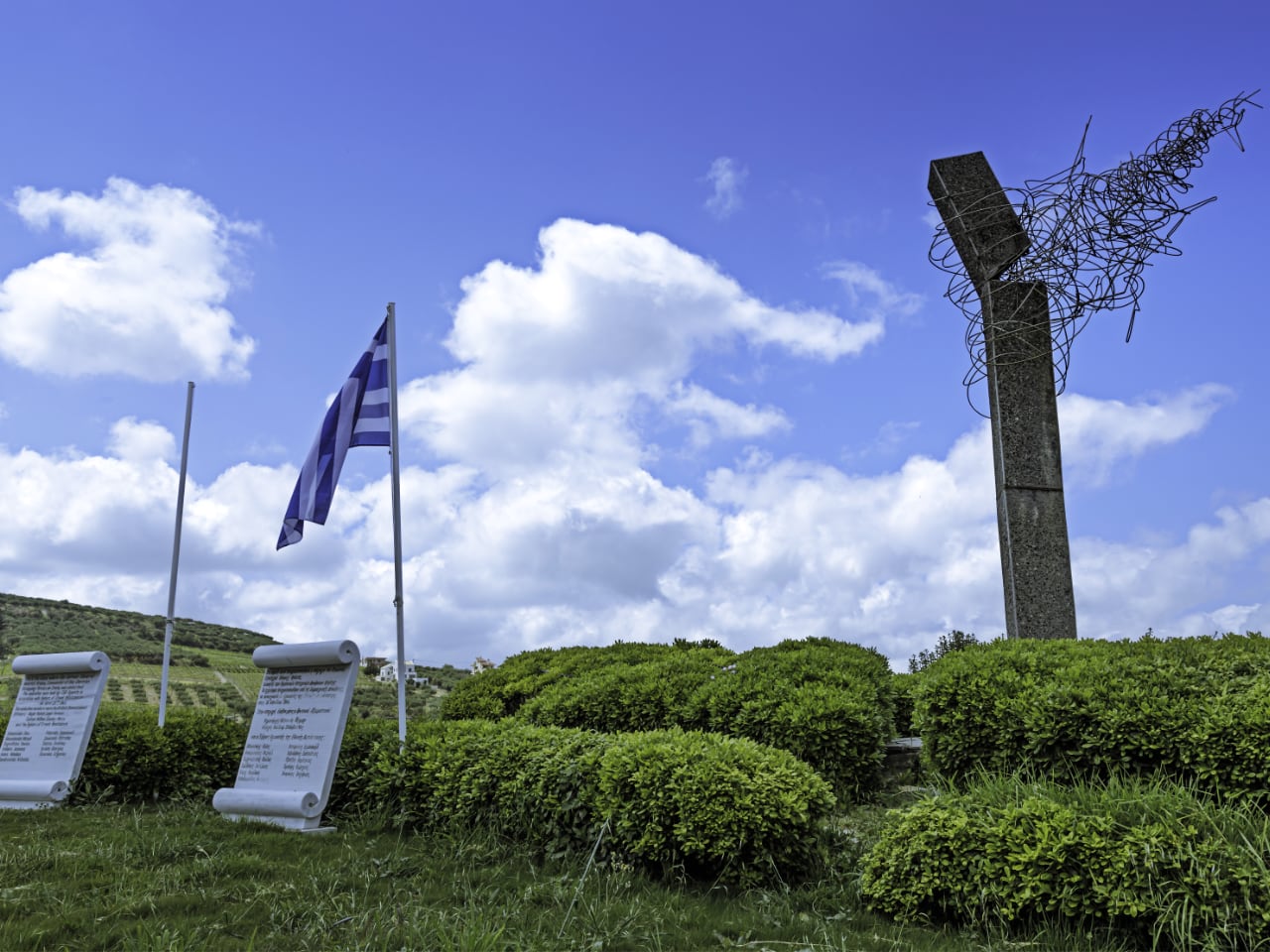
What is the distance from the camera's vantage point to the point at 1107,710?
559 cm

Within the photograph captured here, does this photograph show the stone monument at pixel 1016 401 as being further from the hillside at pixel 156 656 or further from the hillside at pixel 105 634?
the hillside at pixel 105 634

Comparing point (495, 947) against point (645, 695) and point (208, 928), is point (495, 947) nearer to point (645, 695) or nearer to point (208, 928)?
point (208, 928)

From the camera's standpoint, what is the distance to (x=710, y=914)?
452 centimetres

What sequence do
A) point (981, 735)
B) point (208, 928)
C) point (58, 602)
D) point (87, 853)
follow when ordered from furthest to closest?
point (58, 602)
point (981, 735)
point (87, 853)
point (208, 928)

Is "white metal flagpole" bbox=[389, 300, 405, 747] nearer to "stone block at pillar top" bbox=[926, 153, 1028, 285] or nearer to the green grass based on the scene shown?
the green grass

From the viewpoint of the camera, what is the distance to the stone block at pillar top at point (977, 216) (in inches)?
368

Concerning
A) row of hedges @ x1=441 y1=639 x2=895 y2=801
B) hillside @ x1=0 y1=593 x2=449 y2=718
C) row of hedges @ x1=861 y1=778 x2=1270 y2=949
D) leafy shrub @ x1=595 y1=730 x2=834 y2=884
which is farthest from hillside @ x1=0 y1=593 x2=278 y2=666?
row of hedges @ x1=861 y1=778 x2=1270 y2=949

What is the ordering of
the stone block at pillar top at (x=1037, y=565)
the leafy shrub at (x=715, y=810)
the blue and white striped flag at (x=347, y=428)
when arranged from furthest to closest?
the stone block at pillar top at (x=1037, y=565), the blue and white striped flag at (x=347, y=428), the leafy shrub at (x=715, y=810)

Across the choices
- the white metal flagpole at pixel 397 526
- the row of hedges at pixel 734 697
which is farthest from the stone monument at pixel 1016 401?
the white metal flagpole at pixel 397 526

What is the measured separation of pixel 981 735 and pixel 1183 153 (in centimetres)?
608

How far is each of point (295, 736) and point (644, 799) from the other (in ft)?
11.4

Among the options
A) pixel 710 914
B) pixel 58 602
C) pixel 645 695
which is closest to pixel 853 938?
pixel 710 914

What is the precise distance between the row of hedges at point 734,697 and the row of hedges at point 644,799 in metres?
1.57

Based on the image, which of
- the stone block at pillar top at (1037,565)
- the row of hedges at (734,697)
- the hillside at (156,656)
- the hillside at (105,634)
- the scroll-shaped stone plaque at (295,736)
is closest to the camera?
the scroll-shaped stone plaque at (295,736)
